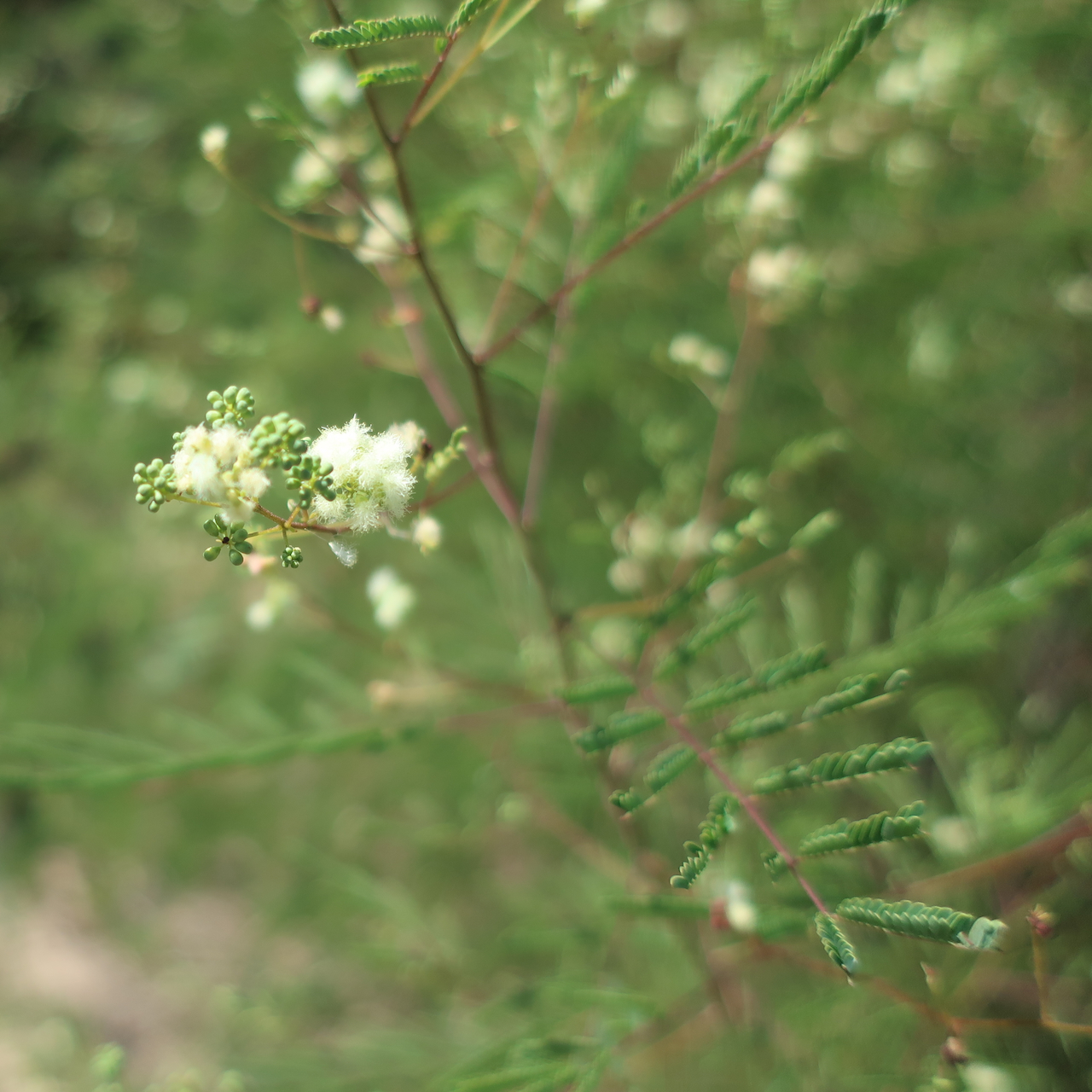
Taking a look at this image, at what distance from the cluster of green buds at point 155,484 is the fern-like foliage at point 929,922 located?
0.61m

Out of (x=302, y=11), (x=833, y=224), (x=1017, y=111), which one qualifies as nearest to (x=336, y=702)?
(x=302, y=11)

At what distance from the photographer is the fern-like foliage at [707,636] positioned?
31.7 inches

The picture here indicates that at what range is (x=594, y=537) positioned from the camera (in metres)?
1.06

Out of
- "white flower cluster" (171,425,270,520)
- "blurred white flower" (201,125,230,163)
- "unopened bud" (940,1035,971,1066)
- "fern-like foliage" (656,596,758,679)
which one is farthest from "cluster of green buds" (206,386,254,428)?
"unopened bud" (940,1035,971,1066)

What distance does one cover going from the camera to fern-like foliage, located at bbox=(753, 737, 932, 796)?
1.92 feet

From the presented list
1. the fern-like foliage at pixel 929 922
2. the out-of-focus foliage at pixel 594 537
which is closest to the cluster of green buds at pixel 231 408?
the out-of-focus foliage at pixel 594 537

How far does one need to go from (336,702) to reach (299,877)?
66 cm

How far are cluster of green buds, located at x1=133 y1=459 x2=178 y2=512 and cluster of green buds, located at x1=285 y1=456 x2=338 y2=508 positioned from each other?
0.30ft

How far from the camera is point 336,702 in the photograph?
1.94m

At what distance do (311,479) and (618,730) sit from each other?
37cm

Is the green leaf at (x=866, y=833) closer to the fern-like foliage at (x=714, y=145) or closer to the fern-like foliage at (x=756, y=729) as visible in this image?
the fern-like foliage at (x=756, y=729)

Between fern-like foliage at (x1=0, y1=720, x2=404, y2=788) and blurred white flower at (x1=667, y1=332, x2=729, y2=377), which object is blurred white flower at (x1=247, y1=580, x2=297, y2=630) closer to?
fern-like foliage at (x1=0, y1=720, x2=404, y2=788)

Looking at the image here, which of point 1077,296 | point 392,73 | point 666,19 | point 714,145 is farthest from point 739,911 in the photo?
point 666,19

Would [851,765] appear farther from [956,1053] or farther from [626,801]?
[956,1053]
